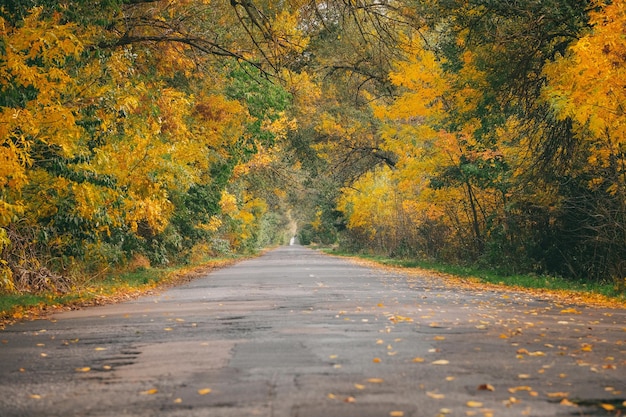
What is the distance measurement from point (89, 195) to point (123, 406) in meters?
10.7

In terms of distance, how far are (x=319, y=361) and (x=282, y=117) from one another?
3018 centimetres

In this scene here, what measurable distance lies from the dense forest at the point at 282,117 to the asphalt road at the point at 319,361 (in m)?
3.57

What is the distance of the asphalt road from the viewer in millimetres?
6531

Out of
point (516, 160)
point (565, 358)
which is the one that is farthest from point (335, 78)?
point (565, 358)

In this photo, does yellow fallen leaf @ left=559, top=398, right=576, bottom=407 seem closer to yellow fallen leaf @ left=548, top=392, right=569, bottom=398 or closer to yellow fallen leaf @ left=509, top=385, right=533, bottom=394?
yellow fallen leaf @ left=548, top=392, right=569, bottom=398

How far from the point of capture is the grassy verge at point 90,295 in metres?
15.1

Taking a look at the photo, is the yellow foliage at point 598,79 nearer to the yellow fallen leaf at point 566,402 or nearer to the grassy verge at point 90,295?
the grassy verge at point 90,295

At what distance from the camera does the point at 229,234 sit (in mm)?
59188

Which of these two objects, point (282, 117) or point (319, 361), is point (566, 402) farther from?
point (282, 117)

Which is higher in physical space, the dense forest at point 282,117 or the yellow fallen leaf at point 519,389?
the dense forest at point 282,117

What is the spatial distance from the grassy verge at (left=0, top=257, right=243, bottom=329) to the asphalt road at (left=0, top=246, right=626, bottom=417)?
47.6 inches

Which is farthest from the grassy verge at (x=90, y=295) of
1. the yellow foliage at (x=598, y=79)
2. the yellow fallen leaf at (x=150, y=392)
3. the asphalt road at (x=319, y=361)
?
the yellow foliage at (x=598, y=79)

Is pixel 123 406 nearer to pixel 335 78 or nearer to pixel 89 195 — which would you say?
pixel 89 195

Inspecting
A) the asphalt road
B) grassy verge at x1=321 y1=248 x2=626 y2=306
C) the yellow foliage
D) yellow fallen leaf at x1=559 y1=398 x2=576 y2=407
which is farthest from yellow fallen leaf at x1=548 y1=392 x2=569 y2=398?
the yellow foliage
